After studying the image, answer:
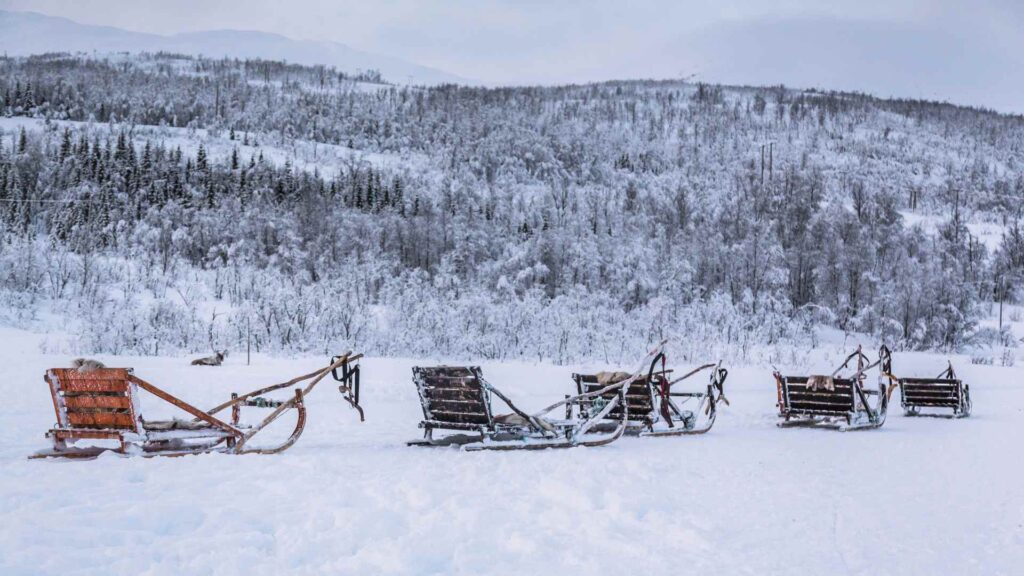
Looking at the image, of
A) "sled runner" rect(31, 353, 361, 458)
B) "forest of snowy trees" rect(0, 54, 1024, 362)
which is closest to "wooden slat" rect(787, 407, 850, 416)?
"sled runner" rect(31, 353, 361, 458)

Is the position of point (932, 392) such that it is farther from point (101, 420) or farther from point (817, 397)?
point (101, 420)

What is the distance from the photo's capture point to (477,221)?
210 ft

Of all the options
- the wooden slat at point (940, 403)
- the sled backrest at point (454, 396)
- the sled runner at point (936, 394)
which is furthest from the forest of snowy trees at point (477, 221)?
the sled backrest at point (454, 396)

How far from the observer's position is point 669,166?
3935 inches

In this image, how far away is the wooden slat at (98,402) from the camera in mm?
6793

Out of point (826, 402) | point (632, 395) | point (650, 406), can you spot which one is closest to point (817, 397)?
point (826, 402)

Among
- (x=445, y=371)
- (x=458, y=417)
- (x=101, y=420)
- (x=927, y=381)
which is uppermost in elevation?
(x=445, y=371)

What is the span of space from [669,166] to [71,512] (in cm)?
9983

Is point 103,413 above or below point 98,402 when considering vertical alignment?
below

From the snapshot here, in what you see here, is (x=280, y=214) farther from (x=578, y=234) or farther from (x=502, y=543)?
(x=502, y=543)

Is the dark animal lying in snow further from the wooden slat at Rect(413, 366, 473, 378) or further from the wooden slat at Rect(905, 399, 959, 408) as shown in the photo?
the wooden slat at Rect(905, 399, 959, 408)

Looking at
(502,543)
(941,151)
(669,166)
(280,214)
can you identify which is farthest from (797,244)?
(941,151)

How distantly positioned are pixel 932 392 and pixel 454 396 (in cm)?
954

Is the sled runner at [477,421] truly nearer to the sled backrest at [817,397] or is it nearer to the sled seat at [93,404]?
the sled seat at [93,404]
